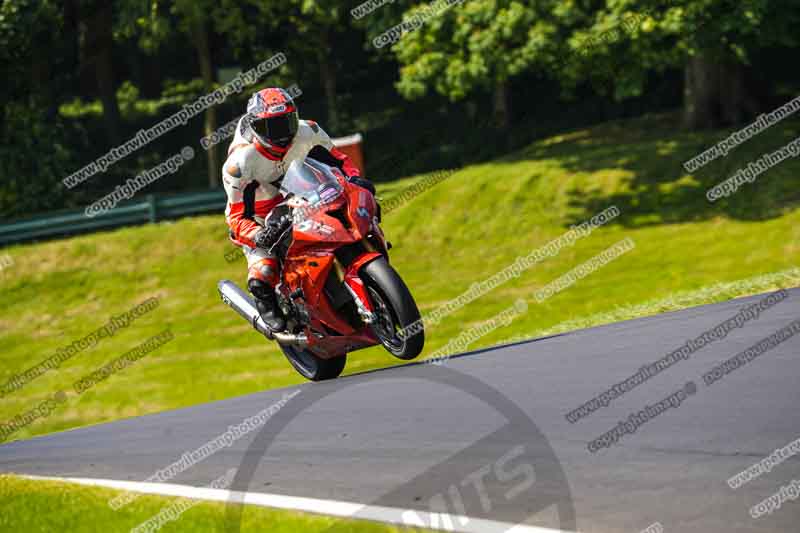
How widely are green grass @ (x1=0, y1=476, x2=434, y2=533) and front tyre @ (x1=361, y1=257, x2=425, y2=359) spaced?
2530 millimetres

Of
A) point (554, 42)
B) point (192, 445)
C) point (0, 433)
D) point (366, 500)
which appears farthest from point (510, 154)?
point (366, 500)

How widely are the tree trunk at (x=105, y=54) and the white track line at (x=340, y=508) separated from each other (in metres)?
27.7

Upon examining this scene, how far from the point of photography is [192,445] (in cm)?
831

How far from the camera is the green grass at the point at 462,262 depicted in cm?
1470

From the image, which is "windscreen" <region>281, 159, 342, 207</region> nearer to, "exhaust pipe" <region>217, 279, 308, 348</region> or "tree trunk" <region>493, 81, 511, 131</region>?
"exhaust pipe" <region>217, 279, 308, 348</region>

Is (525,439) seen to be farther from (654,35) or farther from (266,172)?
(654,35)

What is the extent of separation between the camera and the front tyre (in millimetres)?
8453

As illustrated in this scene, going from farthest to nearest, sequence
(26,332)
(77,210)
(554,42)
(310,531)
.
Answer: (77,210) < (554,42) < (26,332) < (310,531)

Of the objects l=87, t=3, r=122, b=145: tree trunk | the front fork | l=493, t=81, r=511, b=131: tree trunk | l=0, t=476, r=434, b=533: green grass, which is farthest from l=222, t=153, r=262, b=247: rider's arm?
l=87, t=3, r=122, b=145: tree trunk

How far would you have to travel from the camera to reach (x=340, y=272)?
918 cm

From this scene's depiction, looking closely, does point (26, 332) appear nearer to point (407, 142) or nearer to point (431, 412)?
point (431, 412)

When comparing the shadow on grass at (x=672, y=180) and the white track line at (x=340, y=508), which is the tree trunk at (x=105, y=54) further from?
the white track line at (x=340, y=508)

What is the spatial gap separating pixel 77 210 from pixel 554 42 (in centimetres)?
1167

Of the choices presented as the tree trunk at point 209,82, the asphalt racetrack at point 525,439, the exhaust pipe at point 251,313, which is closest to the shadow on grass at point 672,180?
the tree trunk at point 209,82
